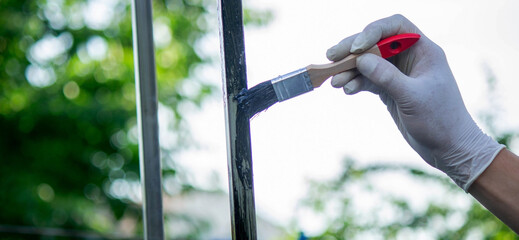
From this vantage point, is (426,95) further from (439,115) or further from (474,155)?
(474,155)

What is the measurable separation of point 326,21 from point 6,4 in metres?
3.31

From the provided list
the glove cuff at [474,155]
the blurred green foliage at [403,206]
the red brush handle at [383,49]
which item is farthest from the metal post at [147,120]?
the blurred green foliage at [403,206]

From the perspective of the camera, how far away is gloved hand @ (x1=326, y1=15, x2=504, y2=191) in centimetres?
95

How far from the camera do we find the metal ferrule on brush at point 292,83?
0.89m

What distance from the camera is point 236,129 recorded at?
878mm

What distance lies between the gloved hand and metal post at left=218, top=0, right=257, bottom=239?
192mm

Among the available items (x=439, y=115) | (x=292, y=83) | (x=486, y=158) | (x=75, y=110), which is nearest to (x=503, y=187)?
(x=486, y=158)

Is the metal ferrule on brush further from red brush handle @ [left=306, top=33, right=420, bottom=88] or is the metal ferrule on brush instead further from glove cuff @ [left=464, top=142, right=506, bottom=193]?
glove cuff @ [left=464, top=142, right=506, bottom=193]

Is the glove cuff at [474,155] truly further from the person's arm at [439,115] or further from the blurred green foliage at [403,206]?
the blurred green foliage at [403,206]

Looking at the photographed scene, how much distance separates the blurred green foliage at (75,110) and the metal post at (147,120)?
4.18 m

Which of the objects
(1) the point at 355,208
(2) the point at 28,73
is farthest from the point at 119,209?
(1) the point at 355,208

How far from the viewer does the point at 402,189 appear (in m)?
4.17

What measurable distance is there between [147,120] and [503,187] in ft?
2.28

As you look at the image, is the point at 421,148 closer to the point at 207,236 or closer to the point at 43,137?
the point at 207,236
